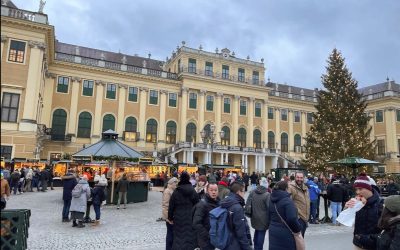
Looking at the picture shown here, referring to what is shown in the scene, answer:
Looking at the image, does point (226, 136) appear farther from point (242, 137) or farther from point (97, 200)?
point (97, 200)

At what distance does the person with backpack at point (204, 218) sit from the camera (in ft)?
15.9

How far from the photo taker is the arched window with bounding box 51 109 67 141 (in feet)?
125

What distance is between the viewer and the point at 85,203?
10.8 m

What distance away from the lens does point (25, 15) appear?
30109 mm

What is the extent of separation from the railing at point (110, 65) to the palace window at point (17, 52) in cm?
877

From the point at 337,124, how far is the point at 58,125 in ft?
99.7

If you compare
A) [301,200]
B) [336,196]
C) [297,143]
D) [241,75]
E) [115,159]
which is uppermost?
[241,75]

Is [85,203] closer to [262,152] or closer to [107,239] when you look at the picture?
[107,239]

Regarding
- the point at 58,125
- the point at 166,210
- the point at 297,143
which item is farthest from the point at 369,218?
the point at 297,143

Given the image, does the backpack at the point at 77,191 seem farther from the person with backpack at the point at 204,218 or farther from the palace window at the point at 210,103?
the palace window at the point at 210,103

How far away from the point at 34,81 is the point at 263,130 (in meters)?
32.1

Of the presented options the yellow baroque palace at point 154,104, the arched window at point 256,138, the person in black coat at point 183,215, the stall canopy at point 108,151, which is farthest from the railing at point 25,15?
the arched window at point 256,138

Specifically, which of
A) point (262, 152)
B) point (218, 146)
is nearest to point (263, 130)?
point (262, 152)

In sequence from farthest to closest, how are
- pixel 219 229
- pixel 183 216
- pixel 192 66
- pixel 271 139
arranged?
pixel 271 139
pixel 192 66
pixel 183 216
pixel 219 229
